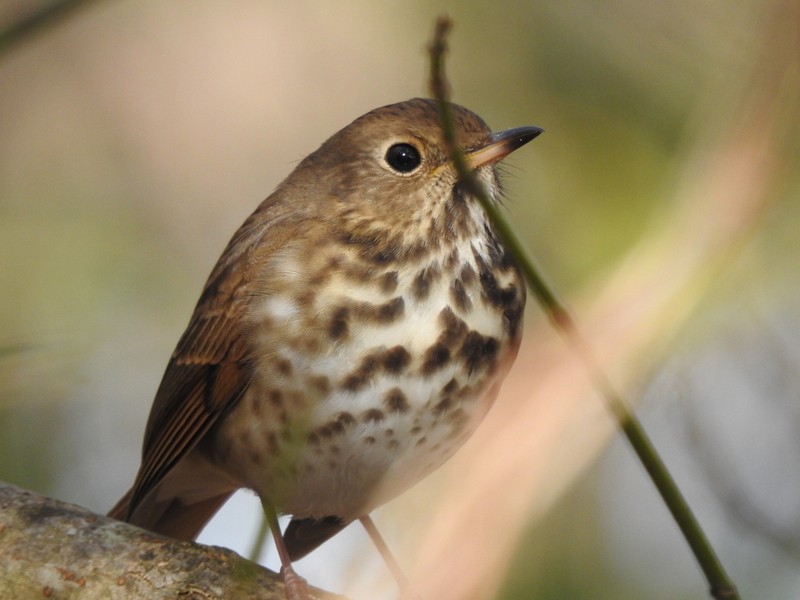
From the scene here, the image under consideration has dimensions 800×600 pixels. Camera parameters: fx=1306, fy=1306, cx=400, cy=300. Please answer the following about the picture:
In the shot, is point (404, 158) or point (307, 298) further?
point (404, 158)

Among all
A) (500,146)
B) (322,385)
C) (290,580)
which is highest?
(500,146)

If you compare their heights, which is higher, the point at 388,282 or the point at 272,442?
the point at 388,282

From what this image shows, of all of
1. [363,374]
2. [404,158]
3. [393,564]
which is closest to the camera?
[393,564]

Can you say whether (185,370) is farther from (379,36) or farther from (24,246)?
(379,36)

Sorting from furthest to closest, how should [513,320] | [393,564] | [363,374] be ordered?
[513,320] → [363,374] → [393,564]

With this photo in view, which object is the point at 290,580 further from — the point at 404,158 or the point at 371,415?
the point at 404,158

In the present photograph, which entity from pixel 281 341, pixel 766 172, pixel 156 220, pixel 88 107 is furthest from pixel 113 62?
pixel 766 172

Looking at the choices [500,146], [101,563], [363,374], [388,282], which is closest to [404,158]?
[500,146]

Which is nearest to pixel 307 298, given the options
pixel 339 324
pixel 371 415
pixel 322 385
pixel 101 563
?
pixel 339 324
